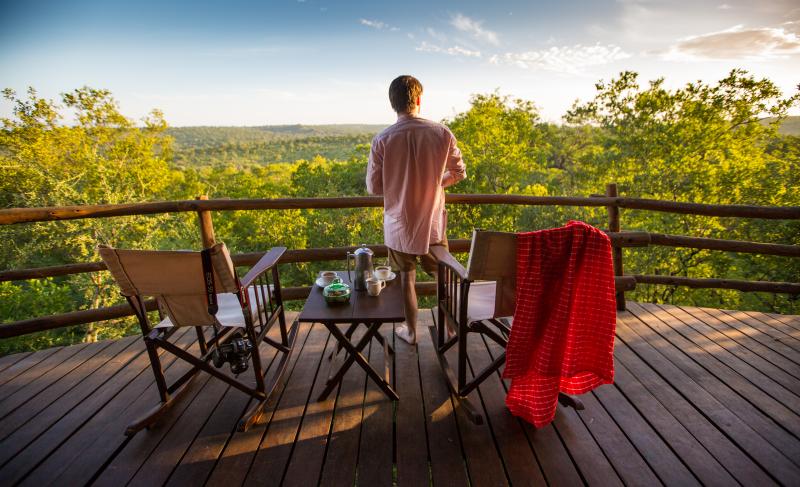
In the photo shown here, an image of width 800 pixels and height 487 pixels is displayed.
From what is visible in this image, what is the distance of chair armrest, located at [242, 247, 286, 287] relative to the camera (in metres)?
1.83

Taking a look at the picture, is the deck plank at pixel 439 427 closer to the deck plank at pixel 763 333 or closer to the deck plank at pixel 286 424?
the deck plank at pixel 286 424

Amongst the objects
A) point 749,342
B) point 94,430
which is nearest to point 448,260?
point 94,430

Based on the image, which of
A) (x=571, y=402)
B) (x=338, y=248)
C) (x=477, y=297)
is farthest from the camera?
(x=338, y=248)

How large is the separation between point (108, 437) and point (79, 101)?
60.6ft

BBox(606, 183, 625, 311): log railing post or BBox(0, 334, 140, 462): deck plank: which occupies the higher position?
BBox(606, 183, 625, 311): log railing post

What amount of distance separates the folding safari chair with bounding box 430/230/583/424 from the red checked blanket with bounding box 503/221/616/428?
97 millimetres

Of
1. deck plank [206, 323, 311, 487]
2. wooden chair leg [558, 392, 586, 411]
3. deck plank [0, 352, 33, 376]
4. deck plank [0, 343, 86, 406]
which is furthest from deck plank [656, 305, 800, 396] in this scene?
deck plank [0, 352, 33, 376]

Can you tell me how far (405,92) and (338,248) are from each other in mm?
1499

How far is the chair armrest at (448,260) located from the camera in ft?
6.09

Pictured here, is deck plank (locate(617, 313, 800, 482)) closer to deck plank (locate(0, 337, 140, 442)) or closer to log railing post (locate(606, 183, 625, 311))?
log railing post (locate(606, 183, 625, 311))

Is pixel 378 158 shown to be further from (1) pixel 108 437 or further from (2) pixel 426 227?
(1) pixel 108 437

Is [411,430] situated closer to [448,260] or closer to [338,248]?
[448,260]

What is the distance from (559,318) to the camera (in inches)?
67.3

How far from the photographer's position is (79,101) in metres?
14.5
